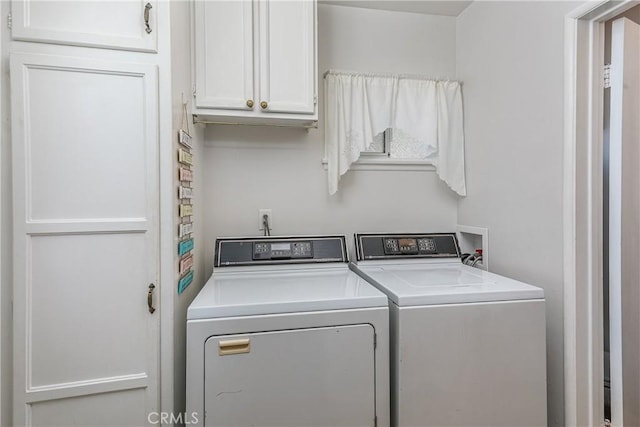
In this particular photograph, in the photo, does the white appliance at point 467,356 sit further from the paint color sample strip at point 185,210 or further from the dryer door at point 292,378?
the paint color sample strip at point 185,210

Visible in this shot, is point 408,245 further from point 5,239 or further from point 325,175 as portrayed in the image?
point 5,239

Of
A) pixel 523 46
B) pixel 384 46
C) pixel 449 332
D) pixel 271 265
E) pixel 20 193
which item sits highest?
pixel 384 46

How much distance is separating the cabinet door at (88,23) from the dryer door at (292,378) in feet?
3.84

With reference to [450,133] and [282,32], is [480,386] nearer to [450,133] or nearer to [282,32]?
[450,133]

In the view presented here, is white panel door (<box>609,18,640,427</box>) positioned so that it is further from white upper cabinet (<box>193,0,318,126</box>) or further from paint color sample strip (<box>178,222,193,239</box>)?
paint color sample strip (<box>178,222,193,239</box>)

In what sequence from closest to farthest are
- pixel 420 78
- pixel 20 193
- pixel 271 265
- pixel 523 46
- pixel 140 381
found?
pixel 20 193 < pixel 140 381 < pixel 523 46 < pixel 271 265 < pixel 420 78

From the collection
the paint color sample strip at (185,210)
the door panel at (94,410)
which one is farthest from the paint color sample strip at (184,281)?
the door panel at (94,410)

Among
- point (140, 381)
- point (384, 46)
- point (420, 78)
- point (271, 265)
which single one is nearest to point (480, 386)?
point (271, 265)

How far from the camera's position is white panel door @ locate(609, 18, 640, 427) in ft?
4.54

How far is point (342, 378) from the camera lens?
47.3 inches

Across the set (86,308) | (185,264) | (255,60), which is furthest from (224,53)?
(86,308)

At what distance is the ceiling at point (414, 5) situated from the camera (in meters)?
2.05

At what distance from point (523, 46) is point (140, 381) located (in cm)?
235

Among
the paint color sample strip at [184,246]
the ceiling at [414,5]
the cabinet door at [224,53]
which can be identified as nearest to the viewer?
the paint color sample strip at [184,246]
